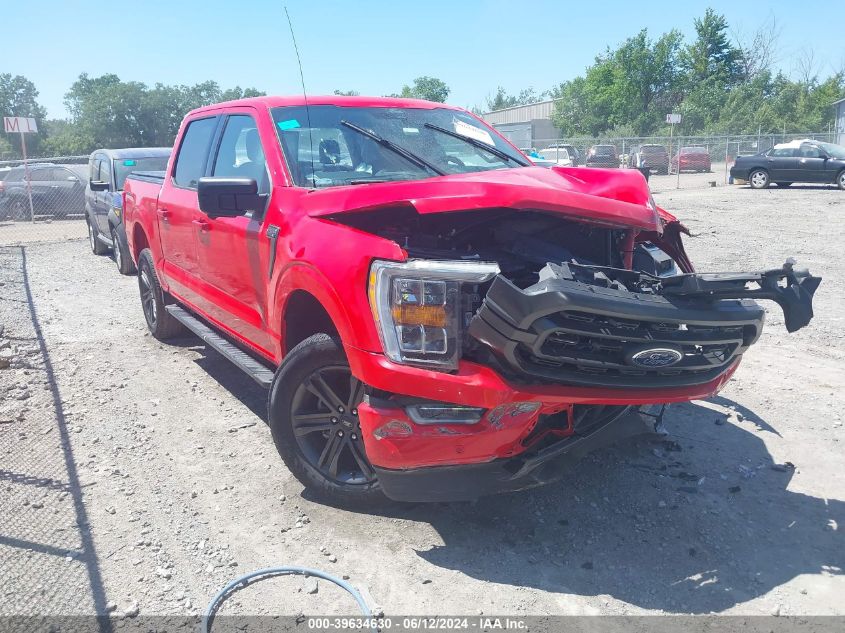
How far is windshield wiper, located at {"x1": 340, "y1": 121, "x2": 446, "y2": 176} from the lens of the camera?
4.02 metres

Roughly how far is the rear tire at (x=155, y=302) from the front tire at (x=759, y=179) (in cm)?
2183

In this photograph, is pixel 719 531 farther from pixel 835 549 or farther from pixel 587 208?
pixel 587 208

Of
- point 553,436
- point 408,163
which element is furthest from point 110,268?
point 553,436

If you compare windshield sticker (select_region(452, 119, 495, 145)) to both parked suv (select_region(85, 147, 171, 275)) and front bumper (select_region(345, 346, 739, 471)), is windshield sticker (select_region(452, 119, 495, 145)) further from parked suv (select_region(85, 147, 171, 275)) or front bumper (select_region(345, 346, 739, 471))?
parked suv (select_region(85, 147, 171, 275))

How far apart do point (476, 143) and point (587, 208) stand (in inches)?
65.6

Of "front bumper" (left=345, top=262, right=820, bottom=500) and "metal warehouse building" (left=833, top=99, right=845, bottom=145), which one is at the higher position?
"metal warehouse building" (left=833, top=99, right=845, bottom=145)

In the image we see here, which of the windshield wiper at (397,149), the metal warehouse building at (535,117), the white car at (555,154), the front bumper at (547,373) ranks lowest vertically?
the front bumper at (547,373)

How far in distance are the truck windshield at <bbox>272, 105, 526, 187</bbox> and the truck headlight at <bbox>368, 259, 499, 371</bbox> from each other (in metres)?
1.15

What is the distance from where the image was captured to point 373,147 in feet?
13.6

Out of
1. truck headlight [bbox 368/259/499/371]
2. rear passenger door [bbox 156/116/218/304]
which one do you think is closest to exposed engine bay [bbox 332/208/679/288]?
truck headlight [bbox 368/259/499/371]

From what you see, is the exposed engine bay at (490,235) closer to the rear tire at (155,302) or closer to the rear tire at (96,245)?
the rear tire at (155,302)

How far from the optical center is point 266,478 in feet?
13.1

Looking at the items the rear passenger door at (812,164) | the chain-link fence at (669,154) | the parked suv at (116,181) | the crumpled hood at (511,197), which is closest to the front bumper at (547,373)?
the crumpled hood at (511,197)

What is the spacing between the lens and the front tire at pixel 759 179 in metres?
23.3
